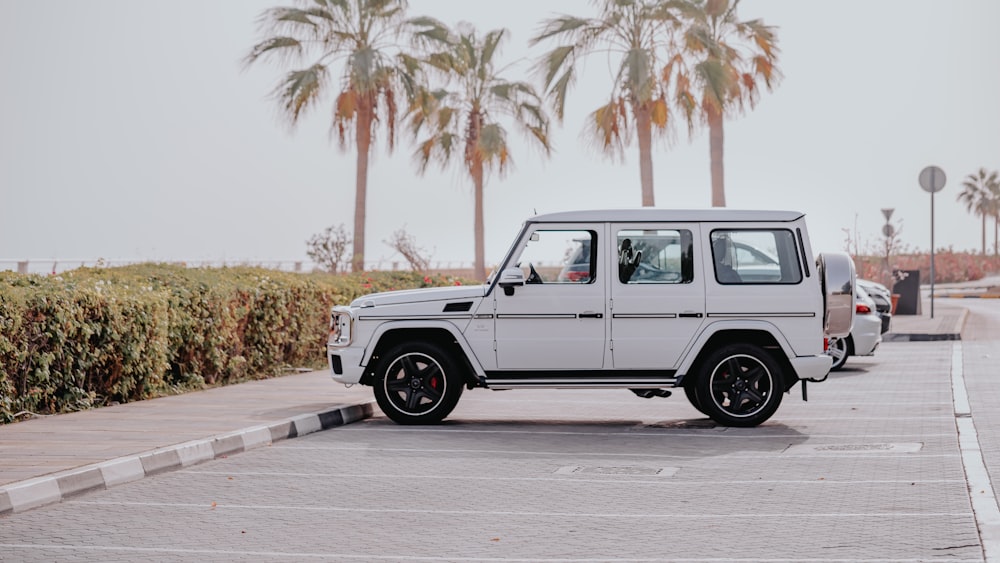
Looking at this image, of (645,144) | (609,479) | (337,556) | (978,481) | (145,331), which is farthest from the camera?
(645,144)

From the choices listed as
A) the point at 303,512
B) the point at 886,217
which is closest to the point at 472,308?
the point at 303,512

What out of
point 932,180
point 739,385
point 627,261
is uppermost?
point 932,180

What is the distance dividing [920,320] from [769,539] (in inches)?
1064

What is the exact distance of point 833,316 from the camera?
1283 centimetres

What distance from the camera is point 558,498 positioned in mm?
8859

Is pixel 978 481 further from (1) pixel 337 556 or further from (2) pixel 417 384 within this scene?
(2) pixel 417 384

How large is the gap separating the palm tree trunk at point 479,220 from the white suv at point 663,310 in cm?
3050

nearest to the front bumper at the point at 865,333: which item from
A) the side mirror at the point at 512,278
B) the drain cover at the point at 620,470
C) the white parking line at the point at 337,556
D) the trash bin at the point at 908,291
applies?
the side mirror at the point at 512,278

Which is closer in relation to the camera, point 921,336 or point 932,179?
point 921,336

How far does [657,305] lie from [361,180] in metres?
25.8

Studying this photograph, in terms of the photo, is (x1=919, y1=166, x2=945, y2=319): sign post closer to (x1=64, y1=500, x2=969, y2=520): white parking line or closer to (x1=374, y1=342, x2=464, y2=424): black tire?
(x1=374, y1=342, x2=464, y2=424): black tire

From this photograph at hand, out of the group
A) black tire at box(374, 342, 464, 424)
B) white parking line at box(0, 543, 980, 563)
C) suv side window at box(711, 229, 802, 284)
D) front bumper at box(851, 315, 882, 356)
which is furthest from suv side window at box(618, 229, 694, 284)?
front bumper at box(851, 315, 882, 356)

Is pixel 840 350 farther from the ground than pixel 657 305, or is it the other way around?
pixel 657 305

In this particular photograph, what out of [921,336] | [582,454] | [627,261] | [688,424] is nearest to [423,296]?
[627,261]
